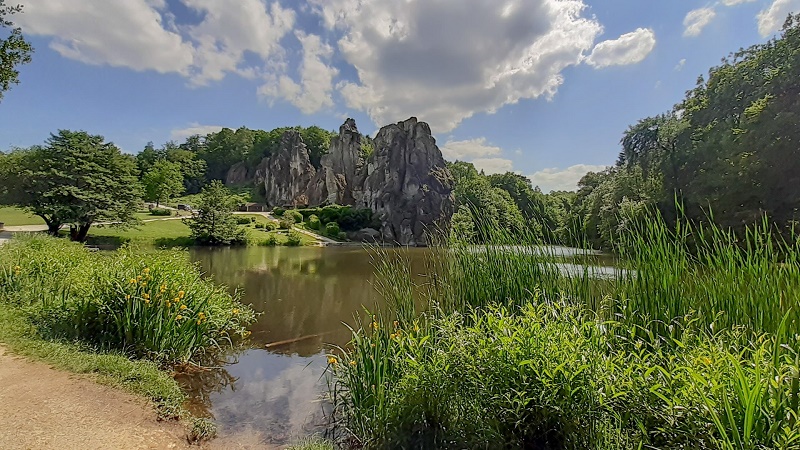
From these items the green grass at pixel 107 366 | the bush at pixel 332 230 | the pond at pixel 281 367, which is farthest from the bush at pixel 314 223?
the green grass at pixel 107 366

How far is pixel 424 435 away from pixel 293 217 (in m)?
48.4

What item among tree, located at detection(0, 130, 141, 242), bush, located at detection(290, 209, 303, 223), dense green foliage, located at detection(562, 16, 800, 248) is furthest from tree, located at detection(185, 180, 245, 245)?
dense green foliage, located at detection(562, 16, 800, 248)

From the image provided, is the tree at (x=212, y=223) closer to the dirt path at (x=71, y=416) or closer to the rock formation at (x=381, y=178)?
the rock formation at (x=381, y=178)

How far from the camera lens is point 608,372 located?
8.13 feet

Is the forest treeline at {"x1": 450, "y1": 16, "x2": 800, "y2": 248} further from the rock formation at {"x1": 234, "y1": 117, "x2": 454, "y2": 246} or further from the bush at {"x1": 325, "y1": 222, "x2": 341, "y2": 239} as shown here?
the bush at {"x1": 325, "y1": 222, "x2": 341, "y2": 239}

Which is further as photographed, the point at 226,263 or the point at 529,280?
the point at 226,263

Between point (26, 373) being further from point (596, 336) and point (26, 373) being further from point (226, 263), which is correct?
point (226, 263)

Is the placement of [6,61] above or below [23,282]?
above

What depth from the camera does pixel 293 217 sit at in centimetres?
4953

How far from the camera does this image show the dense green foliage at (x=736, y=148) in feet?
55.7

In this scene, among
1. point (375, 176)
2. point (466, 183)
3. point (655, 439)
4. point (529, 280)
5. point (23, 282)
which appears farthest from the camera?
point (466, 183)

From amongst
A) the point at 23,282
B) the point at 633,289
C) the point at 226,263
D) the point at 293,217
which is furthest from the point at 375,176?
the point at 633,289

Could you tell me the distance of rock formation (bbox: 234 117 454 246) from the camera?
165 feet

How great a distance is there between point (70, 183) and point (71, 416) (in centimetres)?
2911
